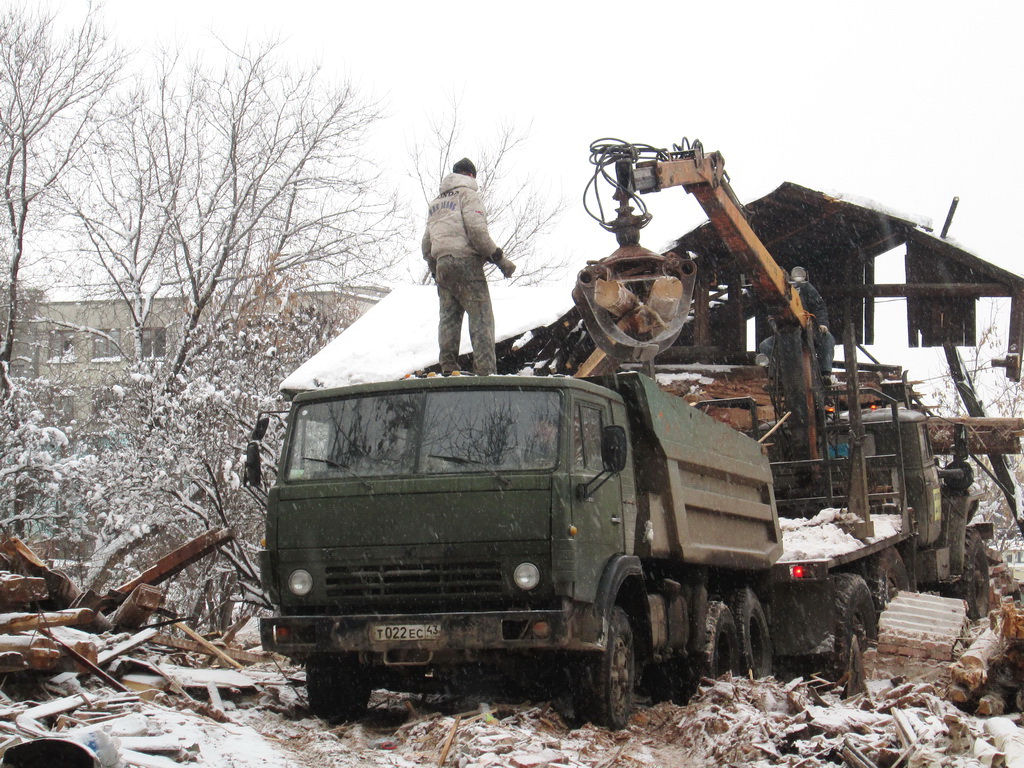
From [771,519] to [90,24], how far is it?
17.3 metres

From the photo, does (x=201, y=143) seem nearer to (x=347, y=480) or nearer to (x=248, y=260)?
(x=248, y=260)

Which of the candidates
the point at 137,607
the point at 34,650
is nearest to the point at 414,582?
the point at 34,650

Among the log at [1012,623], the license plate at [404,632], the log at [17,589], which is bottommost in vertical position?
the log at [1012,623]

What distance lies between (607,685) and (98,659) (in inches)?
128

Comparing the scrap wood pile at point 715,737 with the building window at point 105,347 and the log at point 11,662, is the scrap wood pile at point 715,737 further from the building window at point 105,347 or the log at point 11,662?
the building window at point 105,347

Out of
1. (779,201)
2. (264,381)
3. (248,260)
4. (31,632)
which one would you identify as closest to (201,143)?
(248,260)

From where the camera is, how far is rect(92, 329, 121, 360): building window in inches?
813

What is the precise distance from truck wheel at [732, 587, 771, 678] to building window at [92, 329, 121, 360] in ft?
48.3

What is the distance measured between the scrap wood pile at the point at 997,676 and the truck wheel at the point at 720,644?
162cm

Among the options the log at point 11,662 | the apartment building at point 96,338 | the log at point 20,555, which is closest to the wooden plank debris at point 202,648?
the log at point 20,555

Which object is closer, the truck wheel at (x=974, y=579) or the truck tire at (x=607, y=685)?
the truck tire at (x=607, y=685)

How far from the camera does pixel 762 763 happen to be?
6039 mm

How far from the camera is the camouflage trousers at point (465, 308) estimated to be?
838 cm

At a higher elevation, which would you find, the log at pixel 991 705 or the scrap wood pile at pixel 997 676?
the scrap wood pile at pixel 997 676
